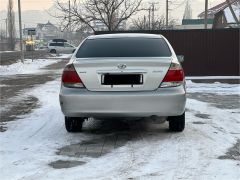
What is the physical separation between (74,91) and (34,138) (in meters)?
1.01

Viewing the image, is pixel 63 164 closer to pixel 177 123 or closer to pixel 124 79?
pixel 124 79

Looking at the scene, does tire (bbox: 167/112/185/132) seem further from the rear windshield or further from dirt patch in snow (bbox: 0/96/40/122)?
dirt patch in snow (bbox: 0/96/40/122)

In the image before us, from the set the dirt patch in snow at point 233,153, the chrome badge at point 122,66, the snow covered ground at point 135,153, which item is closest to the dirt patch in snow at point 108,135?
the snow covered ground at point 135,153

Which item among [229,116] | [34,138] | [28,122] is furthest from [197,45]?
[34,138]

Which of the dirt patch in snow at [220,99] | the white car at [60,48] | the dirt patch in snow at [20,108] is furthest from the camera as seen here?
the white car at [60,48]

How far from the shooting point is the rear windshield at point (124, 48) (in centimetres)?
683

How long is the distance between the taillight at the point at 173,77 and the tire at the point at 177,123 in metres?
0.65

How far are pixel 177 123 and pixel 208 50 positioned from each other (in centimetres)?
1111

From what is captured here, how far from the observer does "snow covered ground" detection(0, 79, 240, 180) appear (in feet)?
16.2

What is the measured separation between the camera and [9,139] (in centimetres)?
669

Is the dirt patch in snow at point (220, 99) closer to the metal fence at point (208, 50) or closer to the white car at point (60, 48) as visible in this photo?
the metal fence at point (208, 50)

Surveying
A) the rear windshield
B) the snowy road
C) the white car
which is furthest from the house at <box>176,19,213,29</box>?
the rear windshield

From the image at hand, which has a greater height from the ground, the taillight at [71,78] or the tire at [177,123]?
the taillight at [71,78]

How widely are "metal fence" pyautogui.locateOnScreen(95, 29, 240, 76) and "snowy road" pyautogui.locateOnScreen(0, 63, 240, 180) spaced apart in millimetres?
8918
